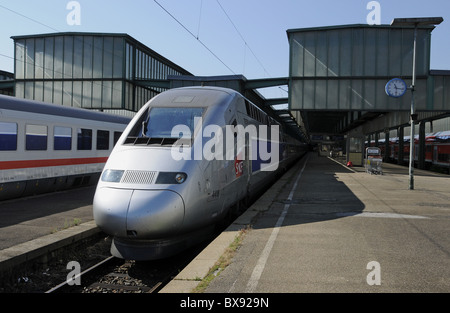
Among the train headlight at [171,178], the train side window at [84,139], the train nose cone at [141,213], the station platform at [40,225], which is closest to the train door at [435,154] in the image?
the train side window at [84,139]

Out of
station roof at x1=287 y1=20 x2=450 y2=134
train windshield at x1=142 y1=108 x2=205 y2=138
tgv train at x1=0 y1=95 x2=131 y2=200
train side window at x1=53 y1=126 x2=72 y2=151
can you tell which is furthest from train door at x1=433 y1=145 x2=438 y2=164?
train windshield at x1=142 y1=108 x2=205 y2=138

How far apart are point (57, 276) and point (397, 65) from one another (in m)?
25.2

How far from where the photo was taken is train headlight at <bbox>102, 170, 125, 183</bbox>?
21.3 ft

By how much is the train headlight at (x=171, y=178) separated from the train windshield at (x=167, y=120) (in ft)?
3.98

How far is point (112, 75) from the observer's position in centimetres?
3412

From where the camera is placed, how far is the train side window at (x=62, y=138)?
1308 cm

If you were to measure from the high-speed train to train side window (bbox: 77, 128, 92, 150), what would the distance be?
7.11 metres

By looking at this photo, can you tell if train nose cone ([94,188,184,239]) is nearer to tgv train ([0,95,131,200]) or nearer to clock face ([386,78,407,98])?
tgv train ([0,95,131,200])

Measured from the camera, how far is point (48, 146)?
1271 cm

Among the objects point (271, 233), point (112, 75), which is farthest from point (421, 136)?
point (271, 233)

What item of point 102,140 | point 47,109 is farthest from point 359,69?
point 47,109

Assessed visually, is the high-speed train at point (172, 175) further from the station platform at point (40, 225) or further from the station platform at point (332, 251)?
the station platform at point (40, 225)

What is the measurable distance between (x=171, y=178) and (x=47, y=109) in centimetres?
822
